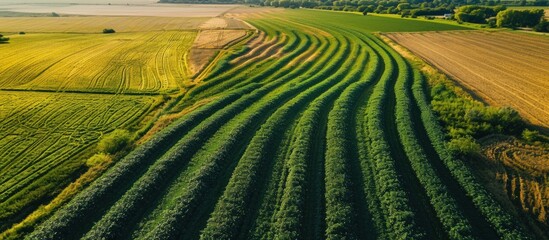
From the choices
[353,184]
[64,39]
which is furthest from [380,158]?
[64,39]

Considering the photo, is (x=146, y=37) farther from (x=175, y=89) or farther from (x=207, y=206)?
(x=207, y=206)

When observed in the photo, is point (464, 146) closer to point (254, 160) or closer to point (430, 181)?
point (430, 181)

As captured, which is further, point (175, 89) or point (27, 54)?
point (27, 54)

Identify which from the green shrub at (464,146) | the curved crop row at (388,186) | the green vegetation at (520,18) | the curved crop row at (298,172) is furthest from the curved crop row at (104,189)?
the green vegetation at (520,18)

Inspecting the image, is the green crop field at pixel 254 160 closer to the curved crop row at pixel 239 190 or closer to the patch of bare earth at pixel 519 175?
the curved crop row at pixel 239 190

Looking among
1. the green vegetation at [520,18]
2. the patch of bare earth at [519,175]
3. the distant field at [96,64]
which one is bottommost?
the patch of bare earth at [519,175]

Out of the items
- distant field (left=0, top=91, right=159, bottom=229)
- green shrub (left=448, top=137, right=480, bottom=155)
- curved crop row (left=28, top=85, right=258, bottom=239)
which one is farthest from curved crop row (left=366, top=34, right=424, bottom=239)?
distant field (left=0, top=91, right=159, bottom=229)

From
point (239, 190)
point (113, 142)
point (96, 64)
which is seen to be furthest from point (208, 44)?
point (239, 190)
